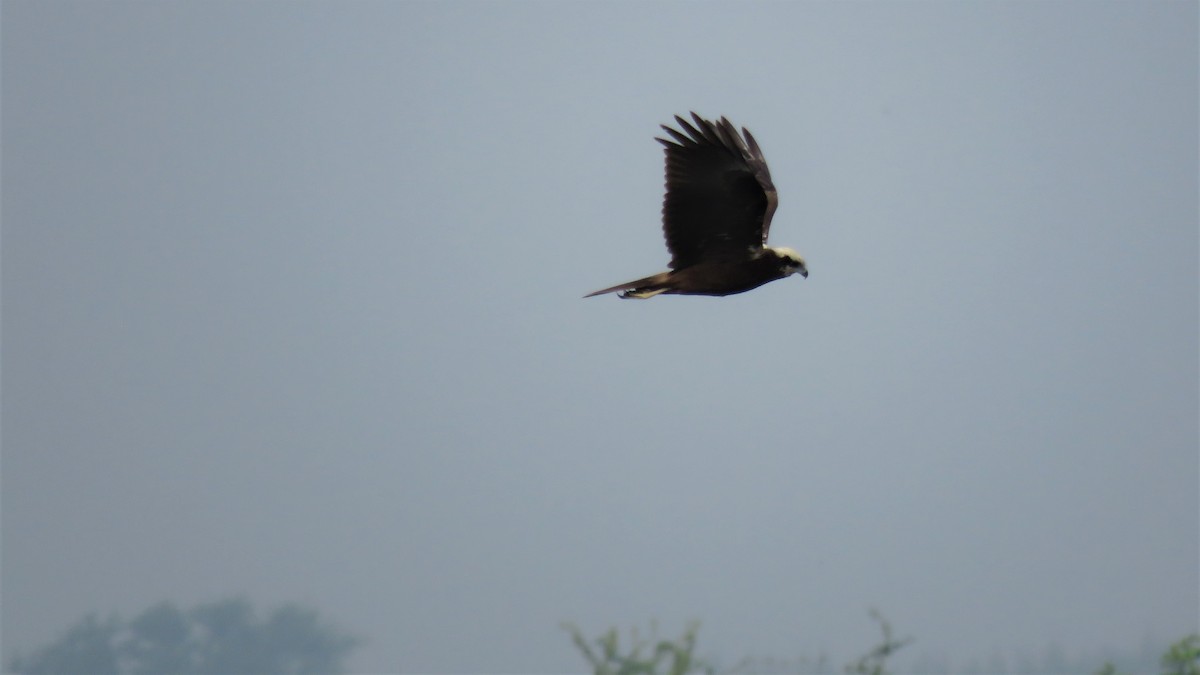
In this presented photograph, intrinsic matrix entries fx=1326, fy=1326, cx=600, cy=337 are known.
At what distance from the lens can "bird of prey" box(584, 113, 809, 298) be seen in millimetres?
11133

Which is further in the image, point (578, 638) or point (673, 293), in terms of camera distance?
point (578, 638)

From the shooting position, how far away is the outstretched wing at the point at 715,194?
11.1 metres

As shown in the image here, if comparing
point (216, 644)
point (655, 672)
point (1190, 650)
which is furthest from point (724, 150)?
point (216, 644)

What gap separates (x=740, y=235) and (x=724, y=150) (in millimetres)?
728

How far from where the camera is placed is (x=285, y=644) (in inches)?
4668

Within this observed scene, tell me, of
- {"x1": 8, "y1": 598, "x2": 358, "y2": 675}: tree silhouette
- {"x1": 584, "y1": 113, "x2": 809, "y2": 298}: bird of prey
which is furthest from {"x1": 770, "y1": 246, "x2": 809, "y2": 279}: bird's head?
{"x1": 8, "y1": 598, "x2": 358, "y2": 675}: tree silhouette

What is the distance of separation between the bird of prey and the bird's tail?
0.8 inches

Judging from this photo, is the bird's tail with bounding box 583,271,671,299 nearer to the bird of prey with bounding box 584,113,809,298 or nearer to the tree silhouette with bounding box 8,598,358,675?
the bird of prey with bounding box 584,113,809,298

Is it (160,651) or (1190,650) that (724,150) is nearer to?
(1190,650)

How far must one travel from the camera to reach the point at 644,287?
10.8 meters

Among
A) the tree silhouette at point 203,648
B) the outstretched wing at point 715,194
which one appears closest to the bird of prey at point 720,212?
the outstretched wing at point 715,194

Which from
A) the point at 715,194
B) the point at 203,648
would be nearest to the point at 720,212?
the point at 715,194

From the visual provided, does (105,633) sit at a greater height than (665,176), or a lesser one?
greater

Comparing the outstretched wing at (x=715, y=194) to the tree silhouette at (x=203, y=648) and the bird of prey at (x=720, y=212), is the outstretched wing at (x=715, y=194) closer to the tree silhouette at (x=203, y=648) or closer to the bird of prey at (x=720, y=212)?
the bird of prey at (x=720, y=212)
